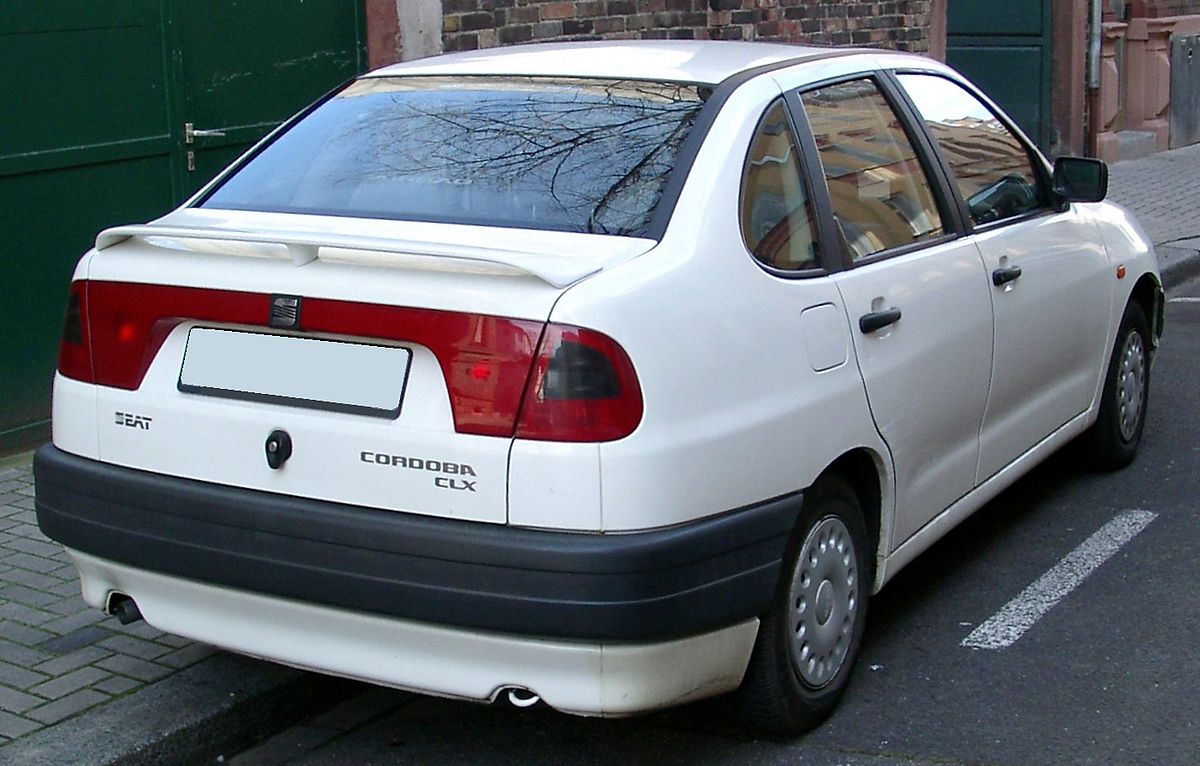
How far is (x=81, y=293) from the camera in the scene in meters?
3.96

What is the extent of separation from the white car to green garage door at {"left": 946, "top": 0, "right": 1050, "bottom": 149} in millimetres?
11798

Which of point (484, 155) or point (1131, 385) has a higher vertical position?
point (484, 155)

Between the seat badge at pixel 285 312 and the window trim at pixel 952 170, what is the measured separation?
2.07 m

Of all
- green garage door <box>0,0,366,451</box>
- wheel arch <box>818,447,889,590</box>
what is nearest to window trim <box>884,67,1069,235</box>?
wheel arch <box>818,447,889,590</box>

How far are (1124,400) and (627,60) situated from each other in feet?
9.11

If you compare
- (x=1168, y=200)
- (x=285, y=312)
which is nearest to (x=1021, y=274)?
(x=285, y=312)

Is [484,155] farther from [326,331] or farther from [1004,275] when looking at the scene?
[1004,275]

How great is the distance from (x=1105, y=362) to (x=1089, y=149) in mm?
10652

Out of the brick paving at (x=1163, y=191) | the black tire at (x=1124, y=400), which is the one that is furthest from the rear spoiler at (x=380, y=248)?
the brick paving at (x=1163, y=191)

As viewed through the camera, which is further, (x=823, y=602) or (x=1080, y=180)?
(x=1080, y=180)

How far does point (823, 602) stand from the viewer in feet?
13.4

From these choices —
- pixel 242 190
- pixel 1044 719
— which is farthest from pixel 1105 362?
pixel 242 190

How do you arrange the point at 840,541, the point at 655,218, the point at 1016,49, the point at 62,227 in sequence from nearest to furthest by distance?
the point at 655,218, the point at 840,541, the point at 62,227, the point at 1016,49

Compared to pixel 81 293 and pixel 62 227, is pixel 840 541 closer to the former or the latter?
pixel 81 293
